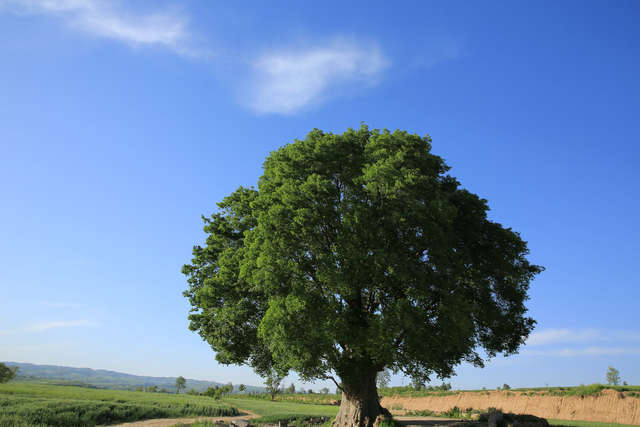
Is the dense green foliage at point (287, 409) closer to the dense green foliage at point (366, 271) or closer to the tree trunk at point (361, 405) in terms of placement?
the tree trunk at point (361, 405)

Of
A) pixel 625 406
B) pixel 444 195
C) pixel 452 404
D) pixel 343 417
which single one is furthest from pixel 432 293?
pixel 452 404

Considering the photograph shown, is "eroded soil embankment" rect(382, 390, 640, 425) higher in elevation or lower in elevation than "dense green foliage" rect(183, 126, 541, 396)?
lower

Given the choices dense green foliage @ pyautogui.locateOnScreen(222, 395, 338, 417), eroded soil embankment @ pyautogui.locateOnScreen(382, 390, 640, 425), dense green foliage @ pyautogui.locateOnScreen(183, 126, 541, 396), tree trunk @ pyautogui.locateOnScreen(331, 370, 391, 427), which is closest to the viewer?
dense green foliage @ pyautogui.locateOnScreen(183, 126, 541, 396)

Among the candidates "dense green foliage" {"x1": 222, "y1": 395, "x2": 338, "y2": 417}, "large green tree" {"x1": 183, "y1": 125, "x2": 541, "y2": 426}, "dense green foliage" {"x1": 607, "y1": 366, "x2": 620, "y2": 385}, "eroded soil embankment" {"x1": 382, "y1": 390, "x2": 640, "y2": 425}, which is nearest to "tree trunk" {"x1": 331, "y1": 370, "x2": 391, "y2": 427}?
"large green tree" {"x1": 183, "y1": 125, "x2": 541, "y2": 426}

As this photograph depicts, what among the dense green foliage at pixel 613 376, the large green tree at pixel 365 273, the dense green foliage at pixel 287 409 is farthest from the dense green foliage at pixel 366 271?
the dense green foliage at pixel 613 376

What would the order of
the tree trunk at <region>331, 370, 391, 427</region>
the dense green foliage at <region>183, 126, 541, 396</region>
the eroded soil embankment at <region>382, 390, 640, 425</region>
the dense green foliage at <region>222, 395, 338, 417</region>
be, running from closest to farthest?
the dense green foliage at <region>183, 126, 541, 396</region> < the tree trunk at <region>331, 370, 391, 427</region> < the eroded soil embankment at <region>382, 390, 640, 425</region> < the dense green foliage at <region>222, 395, 338, 417</region>

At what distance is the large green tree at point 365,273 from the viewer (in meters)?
18.2

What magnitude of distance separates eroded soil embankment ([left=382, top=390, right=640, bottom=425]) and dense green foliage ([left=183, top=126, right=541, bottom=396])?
58.6 ft

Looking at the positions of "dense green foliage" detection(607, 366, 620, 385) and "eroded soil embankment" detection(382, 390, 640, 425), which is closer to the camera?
"eroded soil embankment" detection(382, 390, 640, 425)

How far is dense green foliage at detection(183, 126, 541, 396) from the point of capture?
1816 cm

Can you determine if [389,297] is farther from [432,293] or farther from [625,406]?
[625,406]

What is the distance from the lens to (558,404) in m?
37.1

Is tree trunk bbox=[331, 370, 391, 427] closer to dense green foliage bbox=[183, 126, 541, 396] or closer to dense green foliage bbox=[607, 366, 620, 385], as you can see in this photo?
dense green foliage bbox=[183, 126, 541, 396]

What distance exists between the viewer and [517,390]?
4341 centimetres
